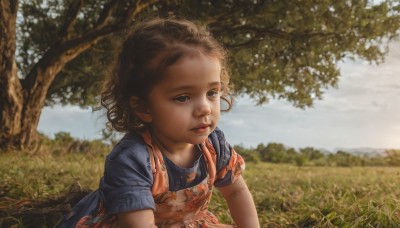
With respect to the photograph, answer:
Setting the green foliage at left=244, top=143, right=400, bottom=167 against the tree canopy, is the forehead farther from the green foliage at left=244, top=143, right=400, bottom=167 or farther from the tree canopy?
the green foliage at left=244, top=143, right=400, bottom=167

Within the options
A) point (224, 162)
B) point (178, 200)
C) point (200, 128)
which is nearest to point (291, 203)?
point (224, 162)

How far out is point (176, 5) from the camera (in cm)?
1007

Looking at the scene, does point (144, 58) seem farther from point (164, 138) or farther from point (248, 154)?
point (248, 154)

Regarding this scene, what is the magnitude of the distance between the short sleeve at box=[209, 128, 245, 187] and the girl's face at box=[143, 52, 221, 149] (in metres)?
0.53

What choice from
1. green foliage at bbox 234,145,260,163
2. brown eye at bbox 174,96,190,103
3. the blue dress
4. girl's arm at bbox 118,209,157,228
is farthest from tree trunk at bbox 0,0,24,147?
green foliage at bbox 234,145,260,163

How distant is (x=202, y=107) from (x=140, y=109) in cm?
46

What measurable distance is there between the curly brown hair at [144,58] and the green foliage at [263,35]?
600cm

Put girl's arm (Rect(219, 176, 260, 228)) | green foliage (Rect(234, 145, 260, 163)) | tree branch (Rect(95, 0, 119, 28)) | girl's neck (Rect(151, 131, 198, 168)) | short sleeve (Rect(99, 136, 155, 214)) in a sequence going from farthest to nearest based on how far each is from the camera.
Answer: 1. green foliage (Rect(234, 145, 260, 163))
2. tree branch (Rect(95, 0, 119, 28))
3. girl's arm (Rect(219, 176, 260, 228))
4. girl's neck (Rect(151, 131, 198, 168))
5. short sleeve (Rect(99, 136, 155, 214))

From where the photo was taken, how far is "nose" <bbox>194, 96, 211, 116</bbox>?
8.44ft

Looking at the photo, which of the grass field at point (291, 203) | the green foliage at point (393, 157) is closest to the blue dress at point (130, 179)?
the grass field at point (291, 203)

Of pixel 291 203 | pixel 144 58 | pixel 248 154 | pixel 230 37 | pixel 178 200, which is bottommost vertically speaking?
pixel 291 203

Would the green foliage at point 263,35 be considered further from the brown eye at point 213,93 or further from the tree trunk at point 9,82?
the brown eye at point 213,93

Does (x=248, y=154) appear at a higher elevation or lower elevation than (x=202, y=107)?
higher

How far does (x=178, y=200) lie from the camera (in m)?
2.89
